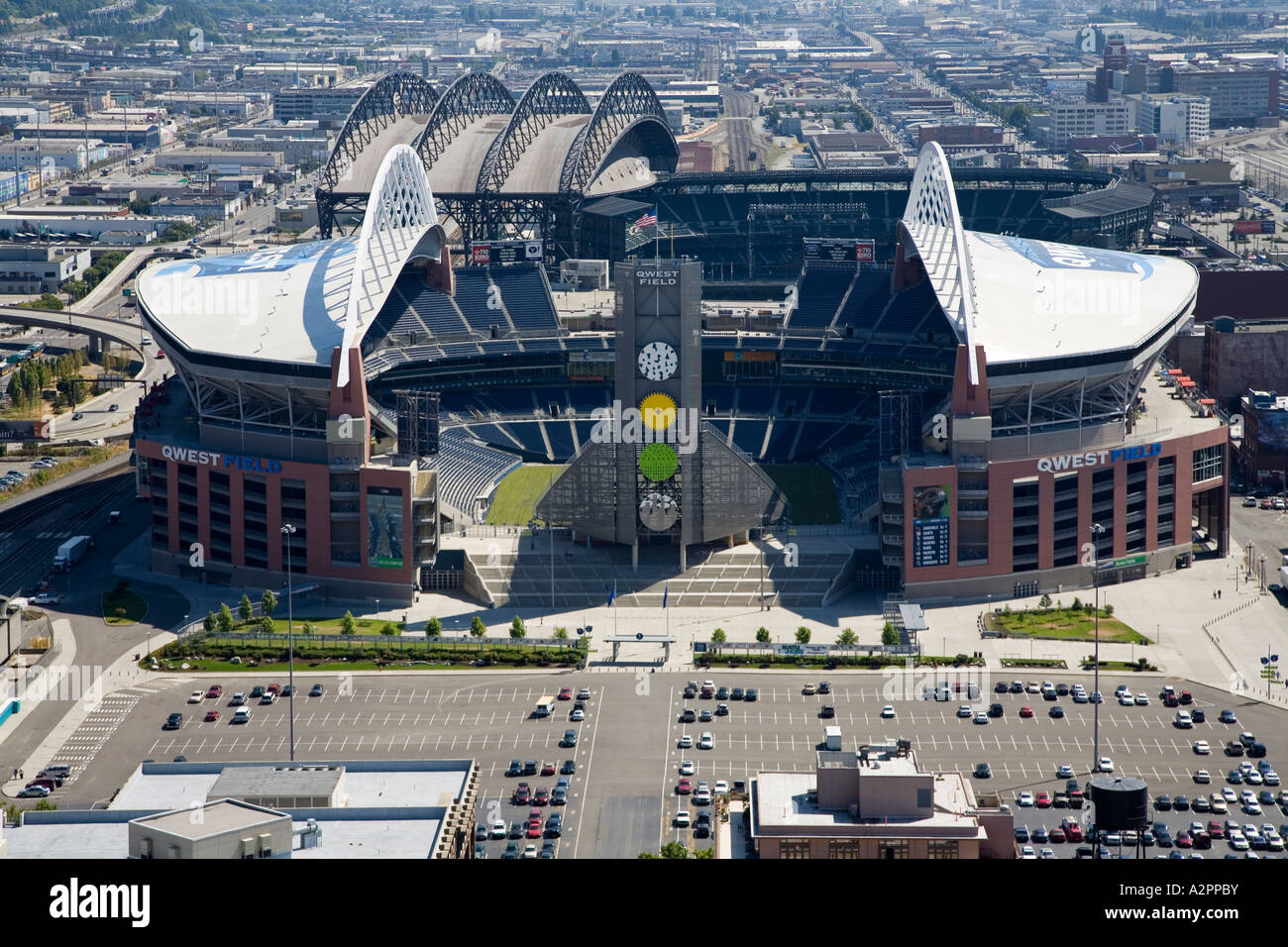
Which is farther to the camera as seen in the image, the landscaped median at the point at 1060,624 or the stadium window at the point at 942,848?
the landscaped median at the point at 1060,624

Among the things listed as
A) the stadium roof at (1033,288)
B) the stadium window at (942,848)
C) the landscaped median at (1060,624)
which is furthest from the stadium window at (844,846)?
the stadium roof at (1033,288)

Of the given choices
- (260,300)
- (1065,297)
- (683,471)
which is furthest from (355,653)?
(1065,297)

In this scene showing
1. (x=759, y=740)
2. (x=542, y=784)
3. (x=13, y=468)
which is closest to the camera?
(x=542, y=784)

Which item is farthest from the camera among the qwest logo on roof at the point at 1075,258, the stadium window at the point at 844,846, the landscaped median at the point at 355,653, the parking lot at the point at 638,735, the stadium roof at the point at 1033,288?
the qwest logo on roof at the point at 1075,258

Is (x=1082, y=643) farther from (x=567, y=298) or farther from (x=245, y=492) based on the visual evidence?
(x=567, y=298)

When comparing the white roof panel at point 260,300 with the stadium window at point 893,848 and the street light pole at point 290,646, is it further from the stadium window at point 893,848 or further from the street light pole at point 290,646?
the stadium window at point 893,848
